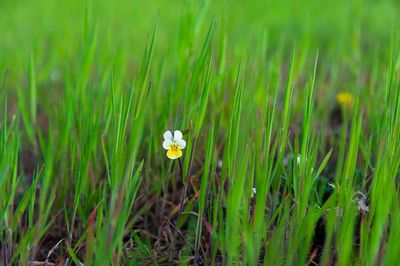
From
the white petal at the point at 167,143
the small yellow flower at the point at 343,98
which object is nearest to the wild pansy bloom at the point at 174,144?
the white petal at the point at 167,143

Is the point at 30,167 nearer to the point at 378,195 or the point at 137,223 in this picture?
the point at 137,223

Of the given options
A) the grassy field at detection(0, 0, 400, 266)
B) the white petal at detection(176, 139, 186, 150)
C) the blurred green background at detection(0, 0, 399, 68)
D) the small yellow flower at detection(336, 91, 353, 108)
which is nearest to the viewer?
the grassy field at detection(0, 0, 400, 266)

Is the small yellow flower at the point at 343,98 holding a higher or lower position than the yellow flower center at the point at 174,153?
higher

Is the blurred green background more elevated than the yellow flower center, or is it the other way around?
the blurred green background

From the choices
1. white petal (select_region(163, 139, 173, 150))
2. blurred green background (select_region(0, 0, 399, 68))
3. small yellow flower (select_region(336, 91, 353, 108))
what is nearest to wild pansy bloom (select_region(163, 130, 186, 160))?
white petal (select_region(163, 139, 173, 150))

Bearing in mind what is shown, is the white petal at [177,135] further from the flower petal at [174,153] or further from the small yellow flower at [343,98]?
the small yellow flower at [343,98]

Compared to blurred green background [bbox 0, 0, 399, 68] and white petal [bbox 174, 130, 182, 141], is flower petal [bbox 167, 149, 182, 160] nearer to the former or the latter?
white petal [bbox 174, 130, 182, 141]

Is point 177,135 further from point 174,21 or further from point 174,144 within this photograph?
point 174,21

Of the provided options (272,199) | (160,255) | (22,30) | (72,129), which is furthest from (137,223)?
(22,30)

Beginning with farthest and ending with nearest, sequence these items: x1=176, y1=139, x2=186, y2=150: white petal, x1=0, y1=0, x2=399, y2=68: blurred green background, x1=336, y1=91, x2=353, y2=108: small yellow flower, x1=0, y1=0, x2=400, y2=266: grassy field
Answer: x1=0, y1=0, x2=399, y2=68: blurred green background
x1=336, y1=91, x2=353, y2=108: small yellow flower
x1=176, y1=139, x2=186, y2=150: white petal
x1=0, y1=0, x2=400, y2=266: grassy field
